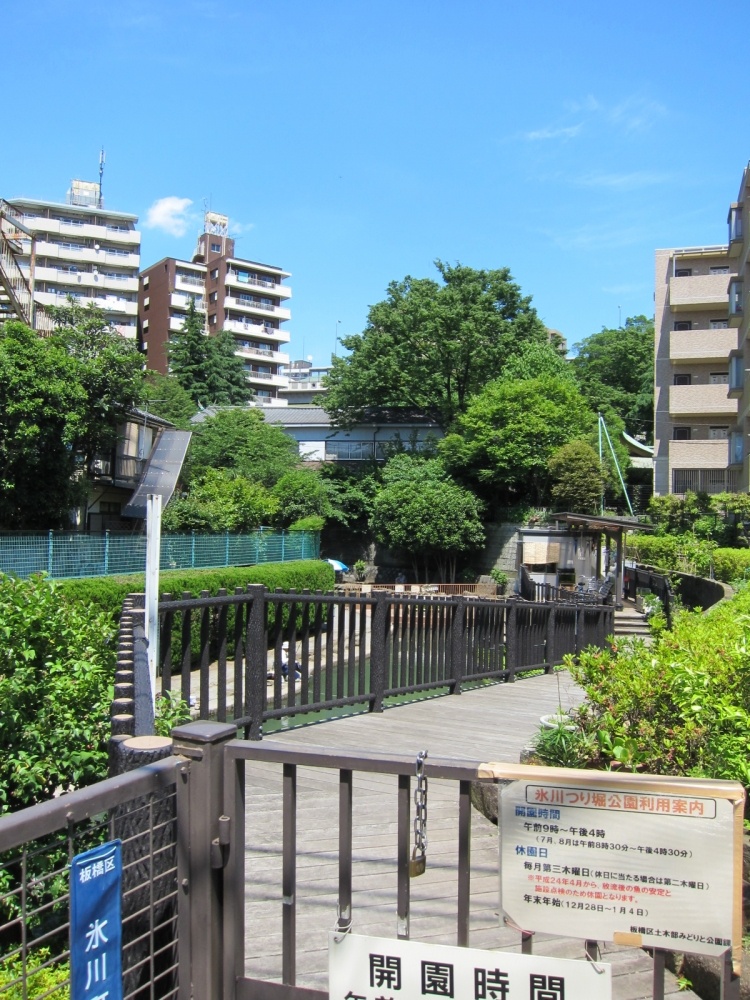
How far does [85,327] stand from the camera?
25.1 metres

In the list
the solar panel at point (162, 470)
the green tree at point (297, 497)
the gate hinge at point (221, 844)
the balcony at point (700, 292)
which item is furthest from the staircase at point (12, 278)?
the balcony at point (700, 292)

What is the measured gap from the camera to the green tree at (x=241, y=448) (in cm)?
3531

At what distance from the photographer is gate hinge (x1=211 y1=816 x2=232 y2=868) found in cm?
223

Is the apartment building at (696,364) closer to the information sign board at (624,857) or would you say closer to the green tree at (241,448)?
the green tree at (241,448)

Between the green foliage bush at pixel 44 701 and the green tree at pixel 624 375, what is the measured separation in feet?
145

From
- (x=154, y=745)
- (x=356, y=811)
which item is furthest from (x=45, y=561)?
(x=154, y=745)

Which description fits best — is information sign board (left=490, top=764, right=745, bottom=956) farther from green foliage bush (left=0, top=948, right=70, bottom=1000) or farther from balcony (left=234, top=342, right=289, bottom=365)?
balcony (left=234, top=342, right=289, bottom=365)

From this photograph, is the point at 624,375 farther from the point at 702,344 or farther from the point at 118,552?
the point at 118,552

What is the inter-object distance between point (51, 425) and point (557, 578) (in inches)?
626

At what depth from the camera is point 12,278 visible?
64.6ft

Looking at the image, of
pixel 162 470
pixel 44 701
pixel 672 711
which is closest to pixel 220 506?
pixel 162 470

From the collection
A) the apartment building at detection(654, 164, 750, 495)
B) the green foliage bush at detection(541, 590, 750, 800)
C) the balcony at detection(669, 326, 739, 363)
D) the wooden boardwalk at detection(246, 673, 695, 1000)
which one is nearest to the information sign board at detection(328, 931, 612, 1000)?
Answer: the wooden boardwalk at detection(246, 673, 695, 1000)

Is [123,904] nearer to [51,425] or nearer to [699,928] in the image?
[699,928]

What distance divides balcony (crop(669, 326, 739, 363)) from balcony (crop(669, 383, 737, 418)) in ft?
4.33
